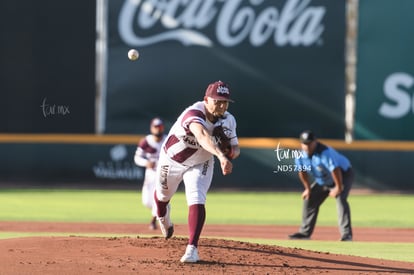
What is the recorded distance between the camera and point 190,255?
8391 millimetres

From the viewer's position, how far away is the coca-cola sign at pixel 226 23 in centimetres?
2205

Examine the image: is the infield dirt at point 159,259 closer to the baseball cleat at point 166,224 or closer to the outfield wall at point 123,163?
the baseball cleat at point 166,224

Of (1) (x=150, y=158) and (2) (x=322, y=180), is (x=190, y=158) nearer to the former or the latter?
(2) (x=322, y=180)

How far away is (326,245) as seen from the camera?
1149 centimetres

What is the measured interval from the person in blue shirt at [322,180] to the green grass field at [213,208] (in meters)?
0.87

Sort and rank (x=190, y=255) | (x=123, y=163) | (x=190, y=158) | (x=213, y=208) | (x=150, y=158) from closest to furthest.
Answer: (x=190, y=255), (x=190, y=158), (x=150, y=158), (x=213, y=208), (x=123, y=163)

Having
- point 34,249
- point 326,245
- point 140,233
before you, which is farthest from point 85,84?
point 34,249

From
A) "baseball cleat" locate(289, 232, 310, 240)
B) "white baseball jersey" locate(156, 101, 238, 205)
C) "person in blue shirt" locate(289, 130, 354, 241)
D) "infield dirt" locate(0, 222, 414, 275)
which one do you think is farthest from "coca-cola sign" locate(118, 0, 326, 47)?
"white baseball jersey" locate(156, 101, 238, 205)

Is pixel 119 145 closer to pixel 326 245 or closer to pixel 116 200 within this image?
pixel 116 200

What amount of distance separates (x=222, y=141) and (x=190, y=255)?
1.22 m

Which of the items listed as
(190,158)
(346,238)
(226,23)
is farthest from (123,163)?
(190,158)

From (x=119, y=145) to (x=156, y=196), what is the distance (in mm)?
12456

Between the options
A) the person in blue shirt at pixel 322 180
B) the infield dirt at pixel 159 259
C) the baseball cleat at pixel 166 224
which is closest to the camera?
the infield dirt at pixel 159 259

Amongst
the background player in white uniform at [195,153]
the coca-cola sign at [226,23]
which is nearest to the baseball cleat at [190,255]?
the background player in white uniform at [195,153]
